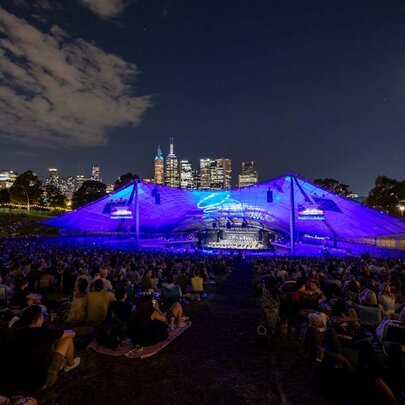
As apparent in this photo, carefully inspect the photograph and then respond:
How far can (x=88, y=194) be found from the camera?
96.9m

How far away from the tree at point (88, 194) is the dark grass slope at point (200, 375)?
9214cm

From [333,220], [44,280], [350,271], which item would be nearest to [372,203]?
[333,220]

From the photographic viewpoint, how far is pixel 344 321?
689cm

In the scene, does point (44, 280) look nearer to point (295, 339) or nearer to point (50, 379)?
point (50, 379)

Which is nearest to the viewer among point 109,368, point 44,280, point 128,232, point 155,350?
point 109,368

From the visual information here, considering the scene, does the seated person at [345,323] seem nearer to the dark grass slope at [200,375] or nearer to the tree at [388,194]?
the dark grass slope at [200,375]

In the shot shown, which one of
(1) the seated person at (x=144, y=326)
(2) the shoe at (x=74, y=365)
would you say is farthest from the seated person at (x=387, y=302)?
(2) the shoe at (x=74, y=365)

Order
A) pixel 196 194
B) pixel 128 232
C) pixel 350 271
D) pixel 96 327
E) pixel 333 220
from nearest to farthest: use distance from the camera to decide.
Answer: pixel 96 327, pixel 350 271, pixel 333 220, pixel 196 194, pixel 128 232

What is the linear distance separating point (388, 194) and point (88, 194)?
8097cm

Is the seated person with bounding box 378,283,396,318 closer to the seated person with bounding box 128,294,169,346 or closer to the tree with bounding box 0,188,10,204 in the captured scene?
the seated person with bounding box 128,294,169,346

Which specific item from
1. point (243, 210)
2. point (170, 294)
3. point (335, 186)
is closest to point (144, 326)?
point (170, 294)

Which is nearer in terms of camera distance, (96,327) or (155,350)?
(155,350)

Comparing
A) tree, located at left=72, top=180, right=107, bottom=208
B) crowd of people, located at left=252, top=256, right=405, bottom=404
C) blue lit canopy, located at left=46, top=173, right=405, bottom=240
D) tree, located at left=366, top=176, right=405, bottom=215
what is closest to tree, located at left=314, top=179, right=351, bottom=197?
tree, located at left=366, top=176, right=405, bottom=215

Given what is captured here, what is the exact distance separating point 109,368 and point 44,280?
5549 millimetres
